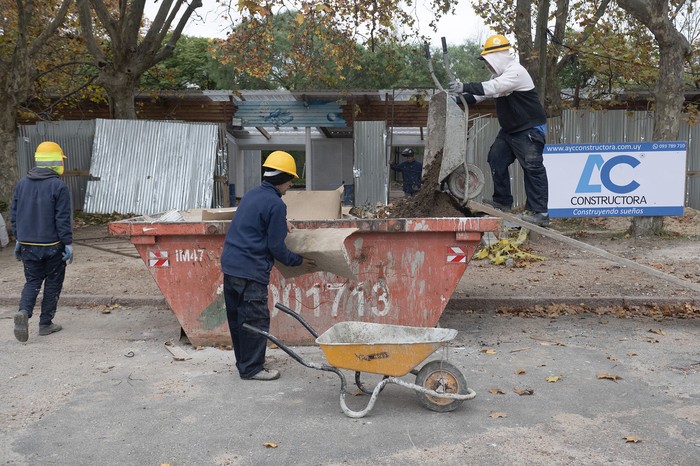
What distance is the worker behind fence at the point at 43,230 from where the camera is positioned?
651 cm

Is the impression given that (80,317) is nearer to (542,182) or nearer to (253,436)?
(253,436)

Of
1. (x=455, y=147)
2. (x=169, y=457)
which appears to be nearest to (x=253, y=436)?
(x=169, y=457)

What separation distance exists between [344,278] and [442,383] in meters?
1.81

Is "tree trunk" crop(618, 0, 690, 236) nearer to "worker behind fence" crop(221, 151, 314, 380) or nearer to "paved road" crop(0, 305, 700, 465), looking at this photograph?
"paved road" crop(0, 305, 700, 465)

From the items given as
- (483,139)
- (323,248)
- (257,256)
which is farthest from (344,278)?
(483,139)

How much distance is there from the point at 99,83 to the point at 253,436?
13321mm

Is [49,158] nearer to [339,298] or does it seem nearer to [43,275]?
[43,275]

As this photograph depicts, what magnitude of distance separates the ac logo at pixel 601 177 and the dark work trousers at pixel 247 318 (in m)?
8.15

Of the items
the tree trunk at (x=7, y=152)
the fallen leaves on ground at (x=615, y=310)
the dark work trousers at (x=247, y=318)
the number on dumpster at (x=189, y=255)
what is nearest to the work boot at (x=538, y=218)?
the fallen leaves on ground at (x=615, y=310)

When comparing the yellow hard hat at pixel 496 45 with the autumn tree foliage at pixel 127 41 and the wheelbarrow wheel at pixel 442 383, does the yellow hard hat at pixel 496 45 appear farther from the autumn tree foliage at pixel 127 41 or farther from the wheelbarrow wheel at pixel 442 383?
the autumn tree foliage at pixel 127 41

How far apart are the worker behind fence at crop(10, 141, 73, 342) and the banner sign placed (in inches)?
309

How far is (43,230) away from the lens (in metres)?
6.50

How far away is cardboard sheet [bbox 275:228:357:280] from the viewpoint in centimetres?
504

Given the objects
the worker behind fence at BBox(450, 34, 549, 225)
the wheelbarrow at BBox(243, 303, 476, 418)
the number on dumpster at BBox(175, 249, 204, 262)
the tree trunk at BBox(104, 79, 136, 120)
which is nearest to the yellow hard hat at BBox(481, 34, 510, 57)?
the worker behind fence at BBox(450, 34, 549, 225)
